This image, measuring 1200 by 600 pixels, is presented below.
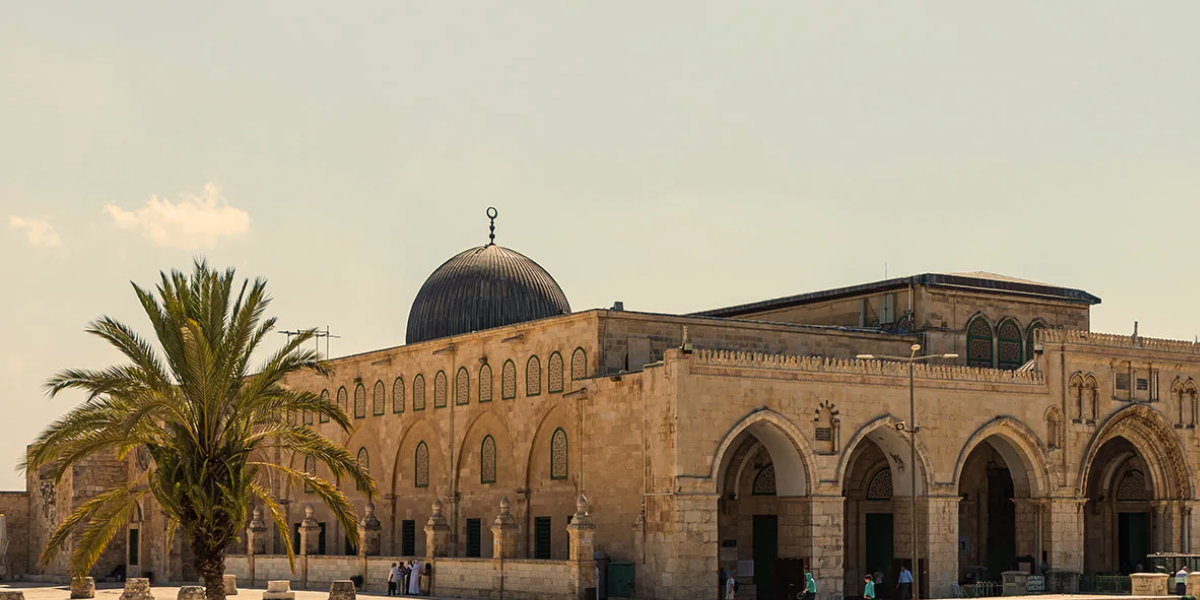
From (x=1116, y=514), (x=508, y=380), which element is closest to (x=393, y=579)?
(x=508, y=380)

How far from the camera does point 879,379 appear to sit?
34906mm

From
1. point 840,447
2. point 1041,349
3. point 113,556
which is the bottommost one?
point 113,556

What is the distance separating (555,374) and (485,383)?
3.43 m

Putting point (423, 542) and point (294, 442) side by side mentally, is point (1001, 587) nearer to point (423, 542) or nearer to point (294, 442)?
point (423, 542)

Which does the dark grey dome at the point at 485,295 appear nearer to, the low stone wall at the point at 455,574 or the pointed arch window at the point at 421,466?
the pointed arch window at the point at 421,466

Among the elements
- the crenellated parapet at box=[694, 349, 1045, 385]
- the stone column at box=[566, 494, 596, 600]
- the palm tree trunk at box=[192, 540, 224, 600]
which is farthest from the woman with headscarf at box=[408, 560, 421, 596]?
the palm tree trunk at box=[192, 540, 224, 600]

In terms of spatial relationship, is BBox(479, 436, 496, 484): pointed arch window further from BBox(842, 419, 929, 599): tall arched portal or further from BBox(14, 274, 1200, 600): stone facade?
BBox(842, 419, 929, 599): tall arched portal

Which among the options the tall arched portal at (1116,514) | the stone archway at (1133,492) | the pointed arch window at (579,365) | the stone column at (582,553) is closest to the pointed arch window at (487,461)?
the pointed arch window at (579,365)

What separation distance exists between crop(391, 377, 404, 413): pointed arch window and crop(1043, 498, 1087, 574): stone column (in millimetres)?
17967

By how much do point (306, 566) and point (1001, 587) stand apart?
1816 cm

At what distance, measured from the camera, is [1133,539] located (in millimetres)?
41500

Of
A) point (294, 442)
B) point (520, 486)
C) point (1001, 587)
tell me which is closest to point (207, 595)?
point (294, 442)

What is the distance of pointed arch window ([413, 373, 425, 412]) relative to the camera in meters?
42.9

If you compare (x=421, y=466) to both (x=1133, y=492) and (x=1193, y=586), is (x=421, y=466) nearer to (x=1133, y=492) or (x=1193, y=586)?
(x=1133, y=492)
